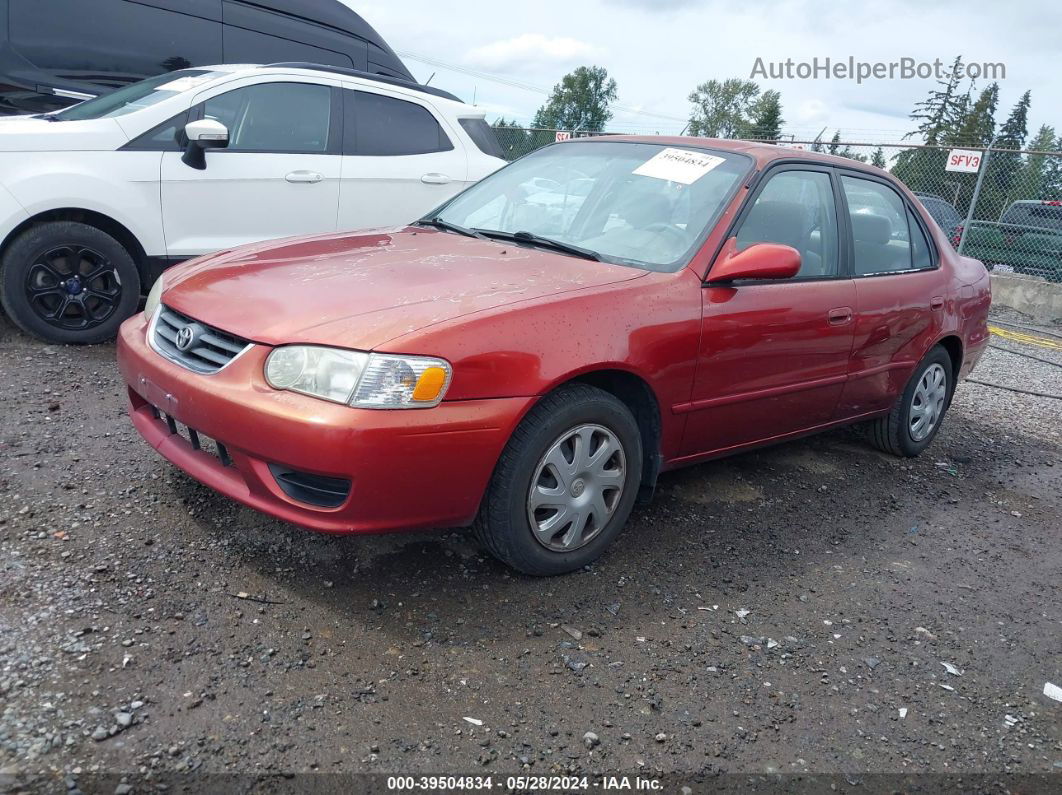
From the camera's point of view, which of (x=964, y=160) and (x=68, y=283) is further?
(x=964, y=160)

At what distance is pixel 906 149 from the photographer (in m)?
11.9

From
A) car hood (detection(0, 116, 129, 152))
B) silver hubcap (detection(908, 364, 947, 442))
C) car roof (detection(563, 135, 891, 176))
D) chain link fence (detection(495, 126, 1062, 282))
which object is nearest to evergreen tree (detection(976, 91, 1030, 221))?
chain link fence (detection(495, 126, 1062, 282))

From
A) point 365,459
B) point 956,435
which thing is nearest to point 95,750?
point 365,459

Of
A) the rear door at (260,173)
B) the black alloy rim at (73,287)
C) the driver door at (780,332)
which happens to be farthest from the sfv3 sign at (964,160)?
A: the black alloy rim at (73,287)

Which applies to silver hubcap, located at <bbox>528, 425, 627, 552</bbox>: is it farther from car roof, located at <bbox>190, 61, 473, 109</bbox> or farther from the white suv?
car roof, located at <bbox>190, 61, 473, 109</bbox>

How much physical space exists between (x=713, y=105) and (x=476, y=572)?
327 feet

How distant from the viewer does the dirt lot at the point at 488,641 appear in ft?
7.46

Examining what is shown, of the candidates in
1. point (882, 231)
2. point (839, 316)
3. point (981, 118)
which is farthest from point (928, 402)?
point (981, 118)

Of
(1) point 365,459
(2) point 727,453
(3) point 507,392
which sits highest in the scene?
(3) point 507,392

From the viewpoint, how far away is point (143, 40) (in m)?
6.92

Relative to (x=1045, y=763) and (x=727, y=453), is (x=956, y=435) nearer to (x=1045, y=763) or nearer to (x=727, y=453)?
(x=727, y=453)

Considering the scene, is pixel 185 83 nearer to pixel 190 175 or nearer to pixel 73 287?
pixel 190 175

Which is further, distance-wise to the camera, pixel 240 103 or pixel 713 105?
pixel 713 105

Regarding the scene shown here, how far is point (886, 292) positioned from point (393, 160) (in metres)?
3.43
